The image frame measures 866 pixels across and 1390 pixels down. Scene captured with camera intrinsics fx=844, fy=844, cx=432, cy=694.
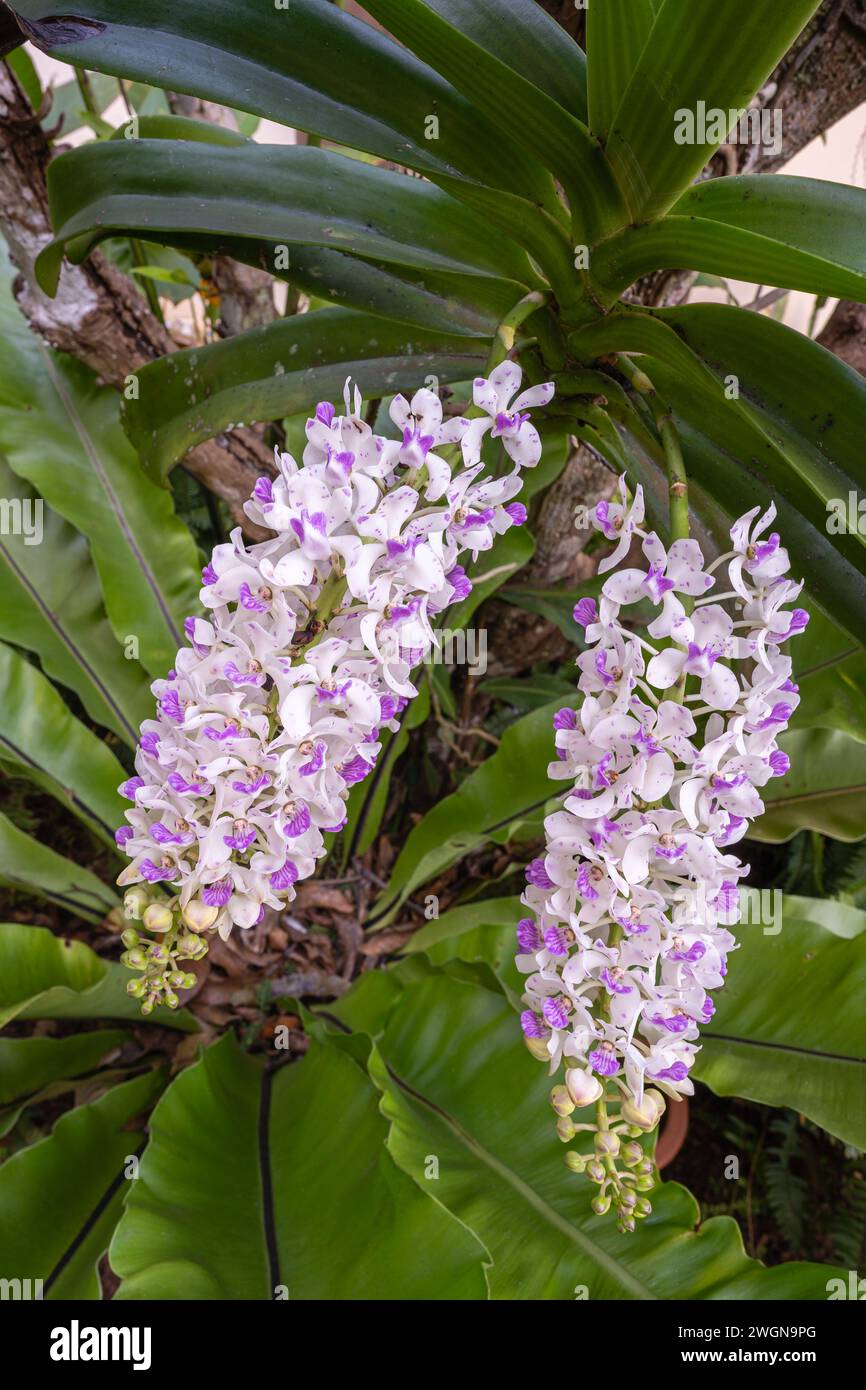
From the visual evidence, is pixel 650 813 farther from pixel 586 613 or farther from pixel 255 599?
pixel 255 599

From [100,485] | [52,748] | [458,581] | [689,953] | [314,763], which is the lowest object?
[689,953]

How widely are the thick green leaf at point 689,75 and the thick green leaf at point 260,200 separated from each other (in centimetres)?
15

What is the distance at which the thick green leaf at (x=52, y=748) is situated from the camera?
3.89 ft

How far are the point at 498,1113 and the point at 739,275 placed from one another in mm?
823

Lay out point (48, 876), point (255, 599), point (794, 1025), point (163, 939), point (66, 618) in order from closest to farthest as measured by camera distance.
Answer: point (255, 599), point (163, 939), point (794, 1025), point (48, 876), point (66, 618)

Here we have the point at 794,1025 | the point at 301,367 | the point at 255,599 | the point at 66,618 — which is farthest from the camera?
the point at 66,618

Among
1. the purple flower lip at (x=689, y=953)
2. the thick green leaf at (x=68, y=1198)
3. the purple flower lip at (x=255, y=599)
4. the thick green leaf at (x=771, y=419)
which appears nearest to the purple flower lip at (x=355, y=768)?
the purple flower lip at (x=255, y=599)

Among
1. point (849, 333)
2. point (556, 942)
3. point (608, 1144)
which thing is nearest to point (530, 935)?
point (556, 942)

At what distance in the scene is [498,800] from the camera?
1.19 meters

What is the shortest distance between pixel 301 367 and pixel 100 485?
617mm

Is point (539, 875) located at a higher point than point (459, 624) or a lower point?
lower

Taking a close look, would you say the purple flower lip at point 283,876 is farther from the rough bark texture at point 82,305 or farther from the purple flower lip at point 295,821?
the rough bark texture at point 82,305

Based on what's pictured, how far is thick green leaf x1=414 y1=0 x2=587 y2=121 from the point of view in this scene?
0.59m

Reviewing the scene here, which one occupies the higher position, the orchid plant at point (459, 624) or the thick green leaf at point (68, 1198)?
the orchid plant at point (459, 624)
